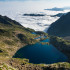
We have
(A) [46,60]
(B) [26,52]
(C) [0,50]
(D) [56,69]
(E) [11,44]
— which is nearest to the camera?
(D) [56,69]

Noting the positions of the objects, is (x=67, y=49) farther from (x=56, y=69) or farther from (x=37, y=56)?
(x=56, y=69)

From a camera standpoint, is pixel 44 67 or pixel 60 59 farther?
pixel 60 59

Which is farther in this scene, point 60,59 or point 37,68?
point 60,59

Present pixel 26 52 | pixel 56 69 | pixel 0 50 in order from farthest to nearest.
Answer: pixel 26 52 < pixel 0 50 < pixel 56 69

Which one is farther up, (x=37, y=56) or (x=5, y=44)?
(x=5, y=44)

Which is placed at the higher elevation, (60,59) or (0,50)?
(0,50)

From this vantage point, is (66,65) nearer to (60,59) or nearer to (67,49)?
(60,59)

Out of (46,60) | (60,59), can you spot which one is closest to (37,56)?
(46,60)

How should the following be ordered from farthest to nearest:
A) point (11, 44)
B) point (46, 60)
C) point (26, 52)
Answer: point (11, 44)
point (26, 52)
point (46, 60)

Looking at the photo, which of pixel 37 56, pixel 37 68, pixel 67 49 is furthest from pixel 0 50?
pixel 67 49
